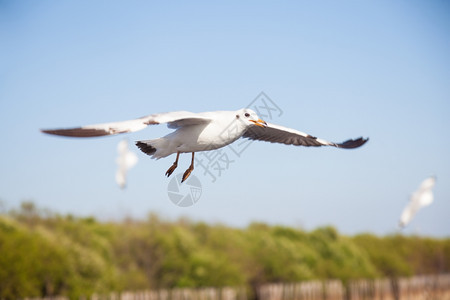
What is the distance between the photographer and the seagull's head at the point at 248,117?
524 cm

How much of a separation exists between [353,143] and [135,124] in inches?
148

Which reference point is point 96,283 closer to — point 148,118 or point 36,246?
point 36,246

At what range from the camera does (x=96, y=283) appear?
30.4 m

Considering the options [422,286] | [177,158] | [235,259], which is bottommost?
[422,286]

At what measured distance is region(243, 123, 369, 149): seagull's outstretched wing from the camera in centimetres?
686

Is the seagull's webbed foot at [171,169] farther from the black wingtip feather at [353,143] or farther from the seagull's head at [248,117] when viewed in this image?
the black wingtip feather at [353,143]

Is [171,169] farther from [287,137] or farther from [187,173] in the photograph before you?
[287,137]

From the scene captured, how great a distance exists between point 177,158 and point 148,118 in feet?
2.12

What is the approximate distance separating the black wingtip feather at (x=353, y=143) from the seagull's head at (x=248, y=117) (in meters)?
2.49

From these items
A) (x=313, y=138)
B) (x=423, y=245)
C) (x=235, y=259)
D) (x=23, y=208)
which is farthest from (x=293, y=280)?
(x=313, y=138)

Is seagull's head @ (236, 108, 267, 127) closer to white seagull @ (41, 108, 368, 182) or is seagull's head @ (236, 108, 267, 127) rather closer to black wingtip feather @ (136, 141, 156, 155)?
white seagull @ (41, 108, 368, 182)

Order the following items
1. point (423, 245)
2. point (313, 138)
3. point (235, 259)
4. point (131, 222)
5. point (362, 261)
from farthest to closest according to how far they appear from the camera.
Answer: point (423, 245)
point (362, 261)
point (131, 222)
point (235, 259)
point (313, 138)

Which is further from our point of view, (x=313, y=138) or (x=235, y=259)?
(x=235, y=259)

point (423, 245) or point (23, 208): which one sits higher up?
point (23, 208)
